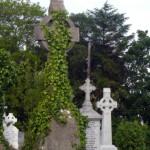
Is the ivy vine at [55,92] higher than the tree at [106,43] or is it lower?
lower

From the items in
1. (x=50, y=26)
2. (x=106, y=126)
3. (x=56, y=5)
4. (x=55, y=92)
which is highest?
(x=56, y=5)

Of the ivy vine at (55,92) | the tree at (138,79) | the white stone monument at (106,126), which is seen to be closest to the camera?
the ivy vine at (55,92)

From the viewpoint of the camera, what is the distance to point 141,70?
30.3 m

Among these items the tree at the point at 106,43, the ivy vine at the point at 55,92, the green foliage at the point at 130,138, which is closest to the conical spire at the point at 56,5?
the ivy vine at the point at 55,92

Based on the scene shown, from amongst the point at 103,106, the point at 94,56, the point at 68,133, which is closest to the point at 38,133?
the point at 68,133

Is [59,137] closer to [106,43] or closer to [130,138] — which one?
[130,138]

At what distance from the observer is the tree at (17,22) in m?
32.8

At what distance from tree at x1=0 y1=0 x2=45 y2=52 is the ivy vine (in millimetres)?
21283

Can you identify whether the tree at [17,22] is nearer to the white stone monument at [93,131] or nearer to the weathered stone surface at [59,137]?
the white stone monument at [93,131]

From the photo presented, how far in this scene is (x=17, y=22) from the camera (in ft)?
109

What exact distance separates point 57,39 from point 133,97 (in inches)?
734

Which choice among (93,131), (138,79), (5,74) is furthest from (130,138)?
(138,79)

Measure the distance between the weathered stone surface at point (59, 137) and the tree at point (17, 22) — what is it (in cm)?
2187

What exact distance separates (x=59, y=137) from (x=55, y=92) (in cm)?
96
